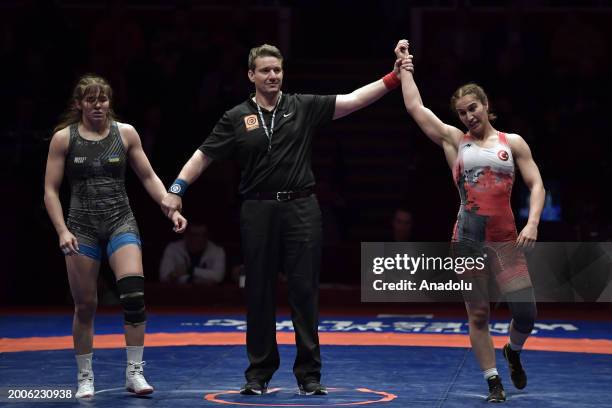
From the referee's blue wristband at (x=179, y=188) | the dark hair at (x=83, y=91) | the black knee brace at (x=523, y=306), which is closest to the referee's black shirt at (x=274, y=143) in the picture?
the referee's blue wristband at (x=179, y=188)

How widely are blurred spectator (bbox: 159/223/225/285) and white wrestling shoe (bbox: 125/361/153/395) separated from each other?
196 inches

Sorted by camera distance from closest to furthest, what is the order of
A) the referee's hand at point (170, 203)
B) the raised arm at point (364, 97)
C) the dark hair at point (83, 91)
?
the dark hair at point (83, 91), the referee's hand at point (170, 203), the raised arm at point (364, 97)

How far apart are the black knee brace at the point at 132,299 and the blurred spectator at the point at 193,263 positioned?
4.97 meters

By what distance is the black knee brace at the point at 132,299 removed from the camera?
6527 mm

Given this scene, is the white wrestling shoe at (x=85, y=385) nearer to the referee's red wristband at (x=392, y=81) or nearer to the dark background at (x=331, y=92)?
the referee's red wristband at (x=392, y=81)

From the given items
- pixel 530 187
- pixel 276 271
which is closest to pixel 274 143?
pixel 276 271

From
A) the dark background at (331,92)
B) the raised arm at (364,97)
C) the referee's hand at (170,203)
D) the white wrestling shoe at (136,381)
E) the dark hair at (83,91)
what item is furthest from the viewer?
the dark background at (331,92)

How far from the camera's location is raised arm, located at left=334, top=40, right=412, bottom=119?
6.83 metres

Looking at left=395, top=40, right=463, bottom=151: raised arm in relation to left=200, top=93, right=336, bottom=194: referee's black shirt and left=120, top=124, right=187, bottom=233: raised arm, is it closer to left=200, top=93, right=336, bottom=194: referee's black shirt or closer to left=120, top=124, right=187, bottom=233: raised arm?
left=200, top=93, right=336, bottom=194: referee's black shirt

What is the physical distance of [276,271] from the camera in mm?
6887

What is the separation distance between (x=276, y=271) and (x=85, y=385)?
1.21 metres

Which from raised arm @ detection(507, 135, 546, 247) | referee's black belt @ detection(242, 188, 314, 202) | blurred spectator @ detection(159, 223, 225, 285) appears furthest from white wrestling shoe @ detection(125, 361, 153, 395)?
blurred spectator @ detection(159, 223, 225, 285)

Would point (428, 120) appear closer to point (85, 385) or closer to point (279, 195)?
point (279, 195)

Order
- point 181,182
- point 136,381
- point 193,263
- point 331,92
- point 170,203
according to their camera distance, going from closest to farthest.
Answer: point 136,381 → point 170,203 → point 181,182 → point 193,263 → point 331,92
